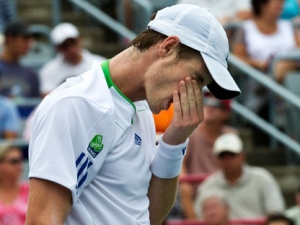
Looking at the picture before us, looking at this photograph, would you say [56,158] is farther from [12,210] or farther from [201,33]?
[12,210]

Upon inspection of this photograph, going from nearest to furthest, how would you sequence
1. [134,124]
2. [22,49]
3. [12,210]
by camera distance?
[134,124] < [12,210] < [22,49]

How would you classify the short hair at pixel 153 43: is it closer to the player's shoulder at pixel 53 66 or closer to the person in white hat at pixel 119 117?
the person in white hat at pixel 119 117

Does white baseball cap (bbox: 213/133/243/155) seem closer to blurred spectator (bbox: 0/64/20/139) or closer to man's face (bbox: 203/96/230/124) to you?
man's face (bbox: 203/96/230/124)

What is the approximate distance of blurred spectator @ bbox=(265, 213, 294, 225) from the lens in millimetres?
7102

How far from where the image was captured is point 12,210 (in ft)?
23.0

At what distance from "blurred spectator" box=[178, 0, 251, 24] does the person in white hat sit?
643 centimetres

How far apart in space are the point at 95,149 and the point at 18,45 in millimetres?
5797

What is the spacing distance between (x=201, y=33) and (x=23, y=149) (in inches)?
187

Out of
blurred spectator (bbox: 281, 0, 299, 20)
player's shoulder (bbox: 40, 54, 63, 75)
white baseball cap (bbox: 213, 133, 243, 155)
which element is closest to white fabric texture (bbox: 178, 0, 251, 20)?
blurred spectator (bbox: 281, 0, 299, 20)

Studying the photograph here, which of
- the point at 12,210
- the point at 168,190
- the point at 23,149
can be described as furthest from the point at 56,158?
the point at 23,149

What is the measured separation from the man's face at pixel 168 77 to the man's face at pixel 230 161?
4.44 meters

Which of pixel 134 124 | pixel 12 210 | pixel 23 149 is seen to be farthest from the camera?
pixel 23 149

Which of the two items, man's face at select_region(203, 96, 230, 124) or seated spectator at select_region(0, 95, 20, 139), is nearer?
seated spectator at select_region(0, 95, 20, 139)

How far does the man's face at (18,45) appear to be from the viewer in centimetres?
899
